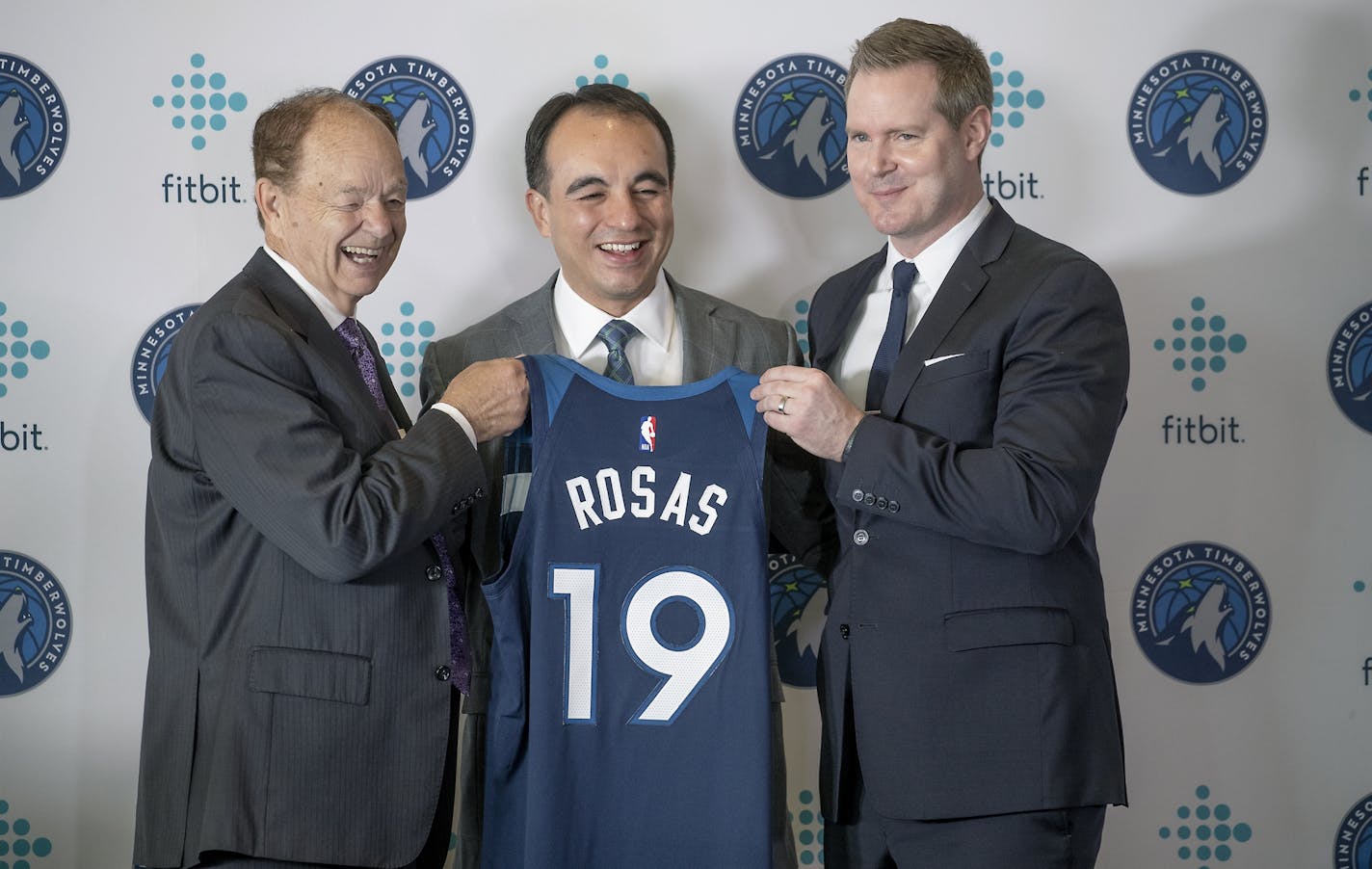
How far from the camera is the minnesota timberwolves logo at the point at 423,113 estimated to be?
9.25 feet

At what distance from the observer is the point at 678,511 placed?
203cm

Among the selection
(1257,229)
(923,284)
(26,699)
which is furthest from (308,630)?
(1257,229)

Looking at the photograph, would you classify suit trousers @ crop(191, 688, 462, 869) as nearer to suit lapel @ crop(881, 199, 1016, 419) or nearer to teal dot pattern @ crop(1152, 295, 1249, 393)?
suit lapel @ crop(881, 199, 1016, 419)

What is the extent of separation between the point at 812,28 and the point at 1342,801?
227 centimetres

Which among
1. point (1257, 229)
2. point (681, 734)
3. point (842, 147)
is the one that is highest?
point (842, 147)

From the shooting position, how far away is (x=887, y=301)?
223 cm

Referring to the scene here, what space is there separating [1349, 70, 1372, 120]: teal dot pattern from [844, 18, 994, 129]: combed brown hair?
139 centimetres

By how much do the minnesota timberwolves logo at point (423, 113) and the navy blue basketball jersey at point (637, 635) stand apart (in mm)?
1013

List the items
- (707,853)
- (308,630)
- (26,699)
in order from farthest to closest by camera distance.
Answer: (26,699) < (707,853) < (308,630)

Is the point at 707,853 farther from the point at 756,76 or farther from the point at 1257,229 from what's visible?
the point at 1257,229

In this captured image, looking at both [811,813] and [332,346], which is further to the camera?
[811,813]

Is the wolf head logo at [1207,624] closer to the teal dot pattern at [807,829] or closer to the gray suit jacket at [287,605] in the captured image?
the teal dot pattern at [807,829]

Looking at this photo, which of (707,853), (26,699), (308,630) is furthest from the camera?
(26,699)

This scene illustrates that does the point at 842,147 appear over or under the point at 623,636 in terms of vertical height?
over
